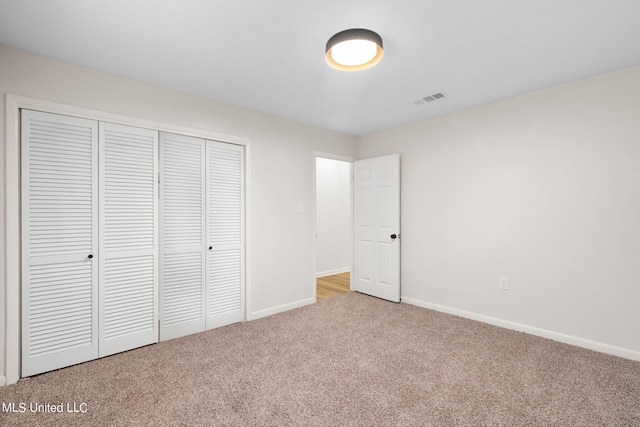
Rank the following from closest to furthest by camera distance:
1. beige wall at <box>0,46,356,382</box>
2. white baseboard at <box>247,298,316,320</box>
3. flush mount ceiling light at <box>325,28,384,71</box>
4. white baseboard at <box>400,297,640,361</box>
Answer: flush mount ceiling light at <box>325,28,384,71</box> < beige wall at <box>0,46,356,382</box> < white baseboard at <box>400,297,640,361</box> < white baseboard at <box>247,298,316,320</box>

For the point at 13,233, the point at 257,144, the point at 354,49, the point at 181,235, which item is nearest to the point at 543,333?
the point at 354,49

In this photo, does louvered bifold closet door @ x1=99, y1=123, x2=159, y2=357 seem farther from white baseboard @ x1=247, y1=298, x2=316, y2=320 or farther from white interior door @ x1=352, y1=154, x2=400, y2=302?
white interior door @ x1=352, y1=154, x2=400, y2=302

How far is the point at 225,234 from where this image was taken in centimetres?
324

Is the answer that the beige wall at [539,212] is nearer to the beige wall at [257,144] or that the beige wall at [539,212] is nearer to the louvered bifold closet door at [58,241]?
the beige wall at [257,144]

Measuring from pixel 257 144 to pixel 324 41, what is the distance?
1.67m

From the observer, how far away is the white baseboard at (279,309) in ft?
11.2

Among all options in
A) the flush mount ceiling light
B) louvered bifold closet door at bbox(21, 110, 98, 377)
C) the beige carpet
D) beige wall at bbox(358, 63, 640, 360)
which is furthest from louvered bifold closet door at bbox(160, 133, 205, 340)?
beige wall at bbox(358, 63, 640, 360)

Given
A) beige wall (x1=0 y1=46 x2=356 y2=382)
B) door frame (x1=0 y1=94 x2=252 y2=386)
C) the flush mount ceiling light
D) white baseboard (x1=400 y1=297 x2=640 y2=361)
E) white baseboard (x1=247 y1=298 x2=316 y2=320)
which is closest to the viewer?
the flush mount ceiling light

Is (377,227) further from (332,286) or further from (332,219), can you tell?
(332,219)

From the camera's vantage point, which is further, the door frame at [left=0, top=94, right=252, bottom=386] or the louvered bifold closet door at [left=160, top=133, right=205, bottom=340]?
the louvered bifold closet door at [left=160, top=133, right=205, bottom=340]

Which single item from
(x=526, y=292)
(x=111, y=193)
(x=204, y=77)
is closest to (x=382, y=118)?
(x=204, y=77)

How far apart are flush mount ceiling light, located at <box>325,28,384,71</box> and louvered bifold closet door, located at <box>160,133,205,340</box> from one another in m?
1.74

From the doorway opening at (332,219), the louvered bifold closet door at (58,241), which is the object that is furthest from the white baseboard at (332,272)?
the louvered bifold closet door at (58,241)

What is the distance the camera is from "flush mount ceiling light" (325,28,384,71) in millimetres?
1873
